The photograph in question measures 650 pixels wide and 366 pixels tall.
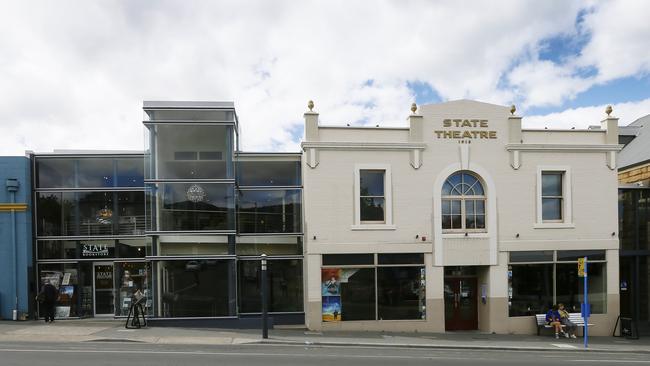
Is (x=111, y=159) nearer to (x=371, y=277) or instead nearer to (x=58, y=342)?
(x=58, y=342)

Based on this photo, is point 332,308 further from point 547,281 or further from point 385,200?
point 547,281

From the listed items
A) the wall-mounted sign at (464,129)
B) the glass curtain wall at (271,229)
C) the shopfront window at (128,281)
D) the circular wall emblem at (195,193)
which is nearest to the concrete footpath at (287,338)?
the shopfront window at (128,281)

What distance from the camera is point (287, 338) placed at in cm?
1598

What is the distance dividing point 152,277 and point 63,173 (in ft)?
Answer: 17.0

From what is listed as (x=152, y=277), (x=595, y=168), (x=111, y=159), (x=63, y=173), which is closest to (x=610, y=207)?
(x=595, y=168)

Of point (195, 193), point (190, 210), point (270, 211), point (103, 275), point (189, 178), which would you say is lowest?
point (103, 275)

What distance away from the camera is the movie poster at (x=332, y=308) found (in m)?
18.0

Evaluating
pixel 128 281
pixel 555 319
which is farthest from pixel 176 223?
pixel 555 319

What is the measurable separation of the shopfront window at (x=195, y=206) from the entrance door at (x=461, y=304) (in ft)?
27.3

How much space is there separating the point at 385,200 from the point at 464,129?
12.6 feet

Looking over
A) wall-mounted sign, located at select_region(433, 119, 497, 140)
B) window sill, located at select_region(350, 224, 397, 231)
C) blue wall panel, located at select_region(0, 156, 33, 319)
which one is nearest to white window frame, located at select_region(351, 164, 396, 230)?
window sill, located at select_region(350, 224, 397, 231)

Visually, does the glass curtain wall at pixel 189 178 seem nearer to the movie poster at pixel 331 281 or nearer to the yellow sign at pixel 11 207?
the movie poster at pixel 331 281

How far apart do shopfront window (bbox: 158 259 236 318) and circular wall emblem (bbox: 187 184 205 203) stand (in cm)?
207

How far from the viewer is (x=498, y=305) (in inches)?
731
